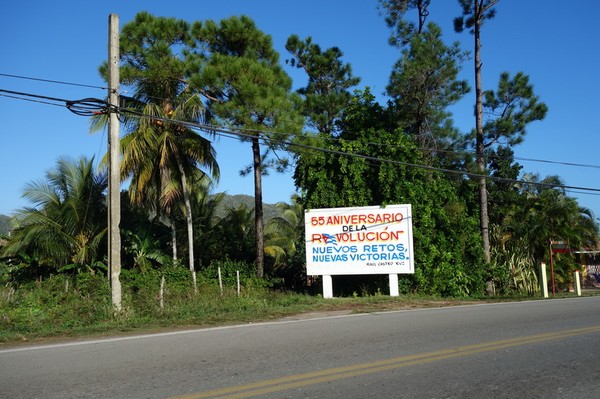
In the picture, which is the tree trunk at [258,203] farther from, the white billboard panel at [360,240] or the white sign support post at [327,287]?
the white sign support post at [327,287]

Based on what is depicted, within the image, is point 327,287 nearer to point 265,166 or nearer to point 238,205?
point 265,166

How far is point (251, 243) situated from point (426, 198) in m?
9.84

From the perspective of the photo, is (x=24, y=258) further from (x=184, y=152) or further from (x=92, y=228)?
(x=184, y=152)

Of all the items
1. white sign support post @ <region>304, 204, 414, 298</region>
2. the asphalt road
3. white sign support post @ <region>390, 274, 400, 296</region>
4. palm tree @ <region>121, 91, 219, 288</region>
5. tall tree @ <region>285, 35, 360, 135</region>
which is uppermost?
tall tree @ <region>285, 35, 360, 135</region>

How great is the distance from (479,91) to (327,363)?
65.7ft

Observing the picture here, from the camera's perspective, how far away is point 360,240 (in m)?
20.0

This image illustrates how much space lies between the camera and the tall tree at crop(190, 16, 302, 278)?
19.5m

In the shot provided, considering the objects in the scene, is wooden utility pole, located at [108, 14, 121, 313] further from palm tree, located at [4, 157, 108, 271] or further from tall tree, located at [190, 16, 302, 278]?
palm tree, located at [4, 157, 108, 271]

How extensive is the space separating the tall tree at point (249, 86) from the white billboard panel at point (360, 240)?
322 centimetres

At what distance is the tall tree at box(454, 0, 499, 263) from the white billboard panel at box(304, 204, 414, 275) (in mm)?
6033

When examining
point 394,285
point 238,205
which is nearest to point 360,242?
point 394,285

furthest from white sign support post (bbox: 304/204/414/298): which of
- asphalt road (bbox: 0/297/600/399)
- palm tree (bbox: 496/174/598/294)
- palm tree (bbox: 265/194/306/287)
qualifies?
palm tree (bbox: 496/174/598/294)

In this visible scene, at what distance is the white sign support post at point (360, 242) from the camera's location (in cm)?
1961

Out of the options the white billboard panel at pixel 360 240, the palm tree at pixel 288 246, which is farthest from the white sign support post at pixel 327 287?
the palm tree at pixel 288 246
